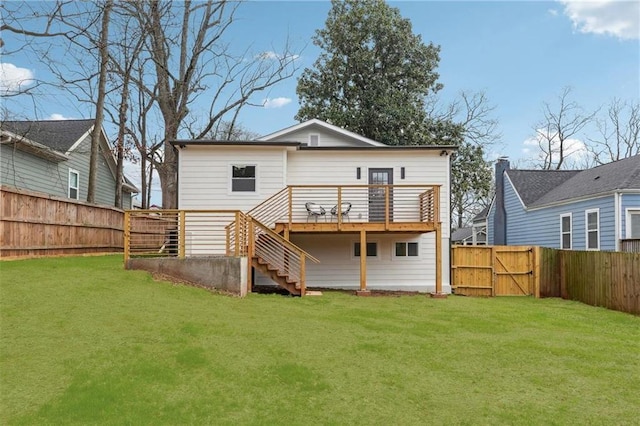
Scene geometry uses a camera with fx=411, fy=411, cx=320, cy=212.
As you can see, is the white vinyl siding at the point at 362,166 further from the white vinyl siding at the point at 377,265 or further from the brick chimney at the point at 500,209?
the brick chimney at the point at 500,209

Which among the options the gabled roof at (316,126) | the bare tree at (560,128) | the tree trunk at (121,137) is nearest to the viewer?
the gabled roof at (316,126)

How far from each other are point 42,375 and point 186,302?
343 centimetres

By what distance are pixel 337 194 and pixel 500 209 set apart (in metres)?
12.2

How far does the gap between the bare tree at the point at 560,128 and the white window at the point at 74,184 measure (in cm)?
3260

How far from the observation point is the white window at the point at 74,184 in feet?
59.3

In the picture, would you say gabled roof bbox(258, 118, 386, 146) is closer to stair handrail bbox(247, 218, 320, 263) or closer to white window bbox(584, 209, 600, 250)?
stair handrail bbox(247, 218, 320, 263)

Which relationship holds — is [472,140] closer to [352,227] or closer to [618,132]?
[618,132]

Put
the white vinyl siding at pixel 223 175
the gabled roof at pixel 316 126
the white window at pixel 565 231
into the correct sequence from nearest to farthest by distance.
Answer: the white vinyl siding at pixel 223 175 → the gabled roof at pixel 316 126 → the white window at pixel 565 231

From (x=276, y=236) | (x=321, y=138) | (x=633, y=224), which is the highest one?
(x=321, y=138)

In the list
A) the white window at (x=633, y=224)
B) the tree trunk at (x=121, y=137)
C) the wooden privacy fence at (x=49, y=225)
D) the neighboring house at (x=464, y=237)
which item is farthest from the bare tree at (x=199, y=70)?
the neighboring house at (x=464, y=237)

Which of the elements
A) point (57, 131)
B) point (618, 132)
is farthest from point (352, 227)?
point (618, 132)

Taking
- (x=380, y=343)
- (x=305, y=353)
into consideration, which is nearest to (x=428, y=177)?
(x=380, y=343)

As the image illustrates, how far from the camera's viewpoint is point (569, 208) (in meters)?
16.0

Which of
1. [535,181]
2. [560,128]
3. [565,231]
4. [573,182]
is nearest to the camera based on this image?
[565,231]
